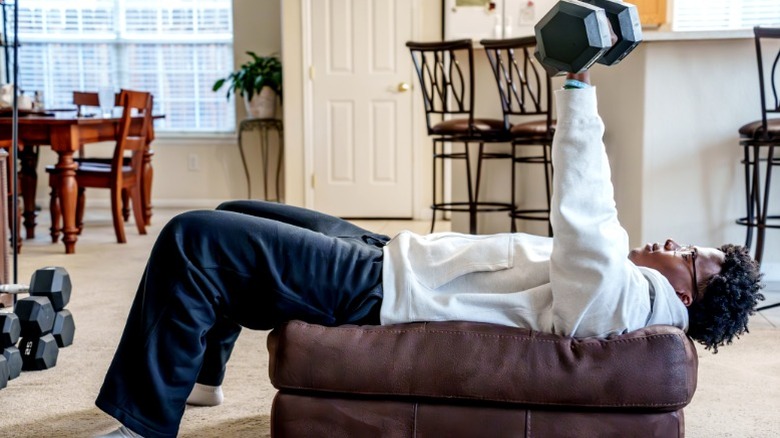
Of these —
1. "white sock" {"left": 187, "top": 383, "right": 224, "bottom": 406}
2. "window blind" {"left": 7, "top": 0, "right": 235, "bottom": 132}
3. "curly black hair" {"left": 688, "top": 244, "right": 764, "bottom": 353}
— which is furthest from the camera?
"window blind" {"left": 7, "top": 0, "right": 235, "bottom": 132}

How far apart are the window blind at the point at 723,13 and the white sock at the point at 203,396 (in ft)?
17.2

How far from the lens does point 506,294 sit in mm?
1878

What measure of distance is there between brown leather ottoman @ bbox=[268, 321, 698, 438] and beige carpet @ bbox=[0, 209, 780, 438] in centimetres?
46

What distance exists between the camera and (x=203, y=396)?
7.68ft

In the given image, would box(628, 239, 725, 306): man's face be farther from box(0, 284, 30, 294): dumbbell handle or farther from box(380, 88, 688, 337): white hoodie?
box(0, 284, 30, 294): dumbbell handle

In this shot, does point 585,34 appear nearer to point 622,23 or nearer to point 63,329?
point 622,23

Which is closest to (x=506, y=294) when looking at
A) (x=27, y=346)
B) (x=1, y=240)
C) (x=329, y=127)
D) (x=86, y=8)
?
(x=27, y=346)

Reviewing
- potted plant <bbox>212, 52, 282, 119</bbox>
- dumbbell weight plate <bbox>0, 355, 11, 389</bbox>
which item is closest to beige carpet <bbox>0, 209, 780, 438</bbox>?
dumbbell weight plate <bbox>0, 355, 11, 389</bbox>

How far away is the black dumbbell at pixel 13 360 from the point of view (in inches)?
101

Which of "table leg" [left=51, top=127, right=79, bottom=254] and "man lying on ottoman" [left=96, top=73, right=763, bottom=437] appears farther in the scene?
"table leg" [left=51, top=127, right=79, bottom=254]

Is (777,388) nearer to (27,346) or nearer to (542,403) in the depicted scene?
(542,403)

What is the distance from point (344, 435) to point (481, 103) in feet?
10.7

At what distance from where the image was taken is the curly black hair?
6.18 ft

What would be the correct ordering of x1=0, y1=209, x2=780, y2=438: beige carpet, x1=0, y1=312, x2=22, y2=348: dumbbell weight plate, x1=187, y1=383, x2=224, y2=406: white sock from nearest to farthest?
x1=0, y1=209, x2=780, y2=438: beige carpet
x1=187, y1=383, x2=224, y2=406: white sock
x1=0, y1=312, x2=22, y2=348: dumbbell weight plate
